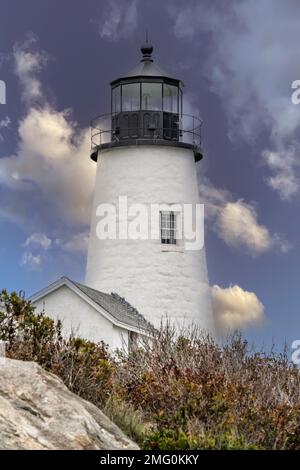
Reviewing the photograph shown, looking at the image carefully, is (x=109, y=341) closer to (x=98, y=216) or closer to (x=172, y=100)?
(x=98, y=216)

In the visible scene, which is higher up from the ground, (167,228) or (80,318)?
(167,228)

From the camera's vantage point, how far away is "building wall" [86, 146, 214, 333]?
3000 centimetres

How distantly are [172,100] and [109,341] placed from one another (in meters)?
9.84

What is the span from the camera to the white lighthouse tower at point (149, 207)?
30109 millimetres

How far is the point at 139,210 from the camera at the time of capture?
30.6 meters

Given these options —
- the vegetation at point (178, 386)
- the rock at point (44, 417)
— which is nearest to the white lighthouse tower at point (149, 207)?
the vegetation at point (178, 386)

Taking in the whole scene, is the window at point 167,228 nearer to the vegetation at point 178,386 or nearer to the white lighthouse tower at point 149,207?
the white lighthouse tower at point 149,207

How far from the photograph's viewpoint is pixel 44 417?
1059cm

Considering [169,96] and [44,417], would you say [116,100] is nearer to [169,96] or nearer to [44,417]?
[169,96]

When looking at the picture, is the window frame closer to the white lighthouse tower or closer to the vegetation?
the white lighthouse tower

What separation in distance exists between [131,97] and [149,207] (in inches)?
166

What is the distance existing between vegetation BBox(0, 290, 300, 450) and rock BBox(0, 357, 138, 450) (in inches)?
39.0

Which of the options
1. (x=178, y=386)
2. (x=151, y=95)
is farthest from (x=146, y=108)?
(x=178, y=386)
